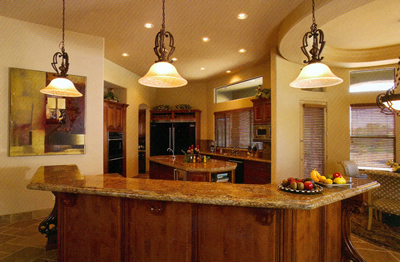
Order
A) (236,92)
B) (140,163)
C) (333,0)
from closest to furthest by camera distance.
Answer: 1. (333,0)
2. (236,92)
3. (140,163)

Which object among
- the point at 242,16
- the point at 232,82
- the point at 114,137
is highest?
the point at 242,16

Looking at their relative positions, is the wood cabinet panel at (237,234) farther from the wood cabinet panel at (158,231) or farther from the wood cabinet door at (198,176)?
Result: the wood cabinet door at (198,176)

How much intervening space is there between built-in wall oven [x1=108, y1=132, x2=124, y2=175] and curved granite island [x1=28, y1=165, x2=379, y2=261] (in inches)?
149

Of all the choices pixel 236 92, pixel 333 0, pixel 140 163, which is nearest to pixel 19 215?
pixel 140 163

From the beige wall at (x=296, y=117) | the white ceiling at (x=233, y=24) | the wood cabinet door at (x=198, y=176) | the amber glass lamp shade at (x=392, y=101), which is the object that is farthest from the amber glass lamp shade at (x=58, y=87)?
the amber glass lamp shade at (x=392, y=101)

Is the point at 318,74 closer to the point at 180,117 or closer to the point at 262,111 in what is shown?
the point at 262,111

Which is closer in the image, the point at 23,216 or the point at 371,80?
the point at 23,216

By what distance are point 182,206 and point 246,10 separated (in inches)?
117

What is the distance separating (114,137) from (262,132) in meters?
3.87

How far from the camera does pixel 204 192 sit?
5.42 ft

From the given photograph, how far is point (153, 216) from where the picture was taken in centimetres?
178

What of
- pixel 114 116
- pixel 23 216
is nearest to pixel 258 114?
pixel 114 116

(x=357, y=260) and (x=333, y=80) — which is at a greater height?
(x=333, y=80)

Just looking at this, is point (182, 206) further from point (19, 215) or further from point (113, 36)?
point (113, 36)
